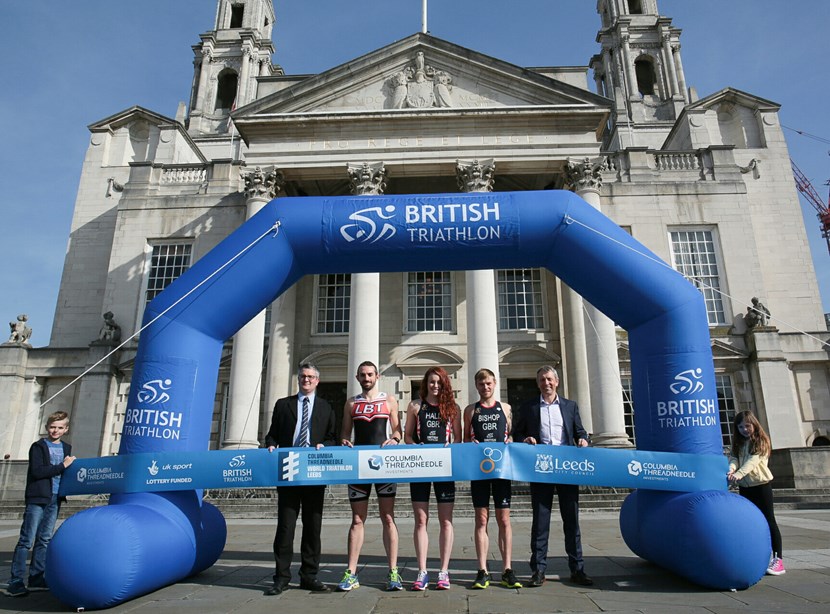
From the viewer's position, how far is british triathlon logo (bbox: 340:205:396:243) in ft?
22.1

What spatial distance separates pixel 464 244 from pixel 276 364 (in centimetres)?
1426

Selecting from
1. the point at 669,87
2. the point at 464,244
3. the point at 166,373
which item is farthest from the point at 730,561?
the point at 669,87

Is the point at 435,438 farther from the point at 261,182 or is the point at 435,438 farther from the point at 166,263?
the point at 166,263

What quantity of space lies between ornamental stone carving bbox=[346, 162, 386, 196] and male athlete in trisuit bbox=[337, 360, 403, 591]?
1425cm

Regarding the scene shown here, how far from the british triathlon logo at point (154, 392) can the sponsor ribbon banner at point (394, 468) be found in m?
0.63

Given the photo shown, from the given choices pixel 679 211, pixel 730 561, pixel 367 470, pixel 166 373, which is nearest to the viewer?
pixel 730 561

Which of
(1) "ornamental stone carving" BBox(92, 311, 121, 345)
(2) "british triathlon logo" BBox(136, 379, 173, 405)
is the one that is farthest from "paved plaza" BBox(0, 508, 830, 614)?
(1) "ornamental stone carving" BBox(92, 311, 121, 345)

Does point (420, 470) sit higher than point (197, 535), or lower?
higher

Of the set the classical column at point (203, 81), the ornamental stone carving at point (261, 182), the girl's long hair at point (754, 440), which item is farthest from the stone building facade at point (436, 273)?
the classical column at point (203, 81)

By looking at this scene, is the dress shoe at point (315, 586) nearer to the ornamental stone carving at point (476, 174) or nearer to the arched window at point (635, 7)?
the ornamental stone carving at point (476, 174)

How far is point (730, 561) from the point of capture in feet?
16.6

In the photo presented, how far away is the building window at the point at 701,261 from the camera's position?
21.2m

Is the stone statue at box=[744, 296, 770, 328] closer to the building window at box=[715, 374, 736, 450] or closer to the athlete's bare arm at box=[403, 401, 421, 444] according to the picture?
the building window at box=[715, 374, 736, 450]

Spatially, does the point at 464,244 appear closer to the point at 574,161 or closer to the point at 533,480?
the point at 533,480
